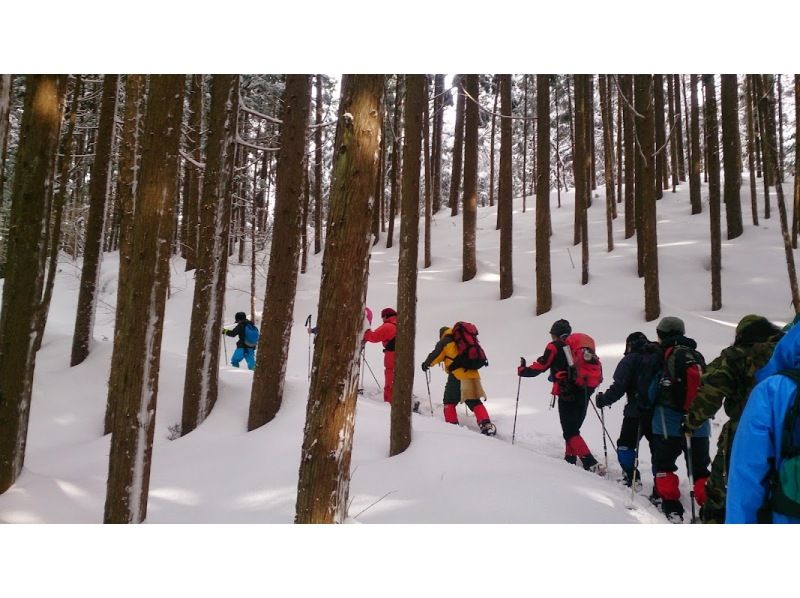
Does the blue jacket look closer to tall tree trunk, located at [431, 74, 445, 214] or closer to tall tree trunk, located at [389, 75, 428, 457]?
tall tree trunk, located at [389, 75, 428, 457]

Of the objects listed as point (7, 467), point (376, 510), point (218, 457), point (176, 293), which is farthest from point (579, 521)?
point (176, 293)

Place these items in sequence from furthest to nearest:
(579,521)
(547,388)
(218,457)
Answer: (547,388) → (218,457) → (579,521)

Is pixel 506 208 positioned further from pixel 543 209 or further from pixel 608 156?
pixel 608 156

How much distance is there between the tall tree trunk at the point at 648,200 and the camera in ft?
38.1

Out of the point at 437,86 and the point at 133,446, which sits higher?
the point at 437,86

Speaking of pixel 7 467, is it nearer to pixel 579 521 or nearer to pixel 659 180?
pixel 579 521

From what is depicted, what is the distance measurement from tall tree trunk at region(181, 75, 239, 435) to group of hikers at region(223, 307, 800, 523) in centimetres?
271

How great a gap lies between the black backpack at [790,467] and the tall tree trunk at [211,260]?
7471 mm

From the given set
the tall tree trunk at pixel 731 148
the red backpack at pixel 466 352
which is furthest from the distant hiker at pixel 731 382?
the tall tree trunk at pixel 731 148

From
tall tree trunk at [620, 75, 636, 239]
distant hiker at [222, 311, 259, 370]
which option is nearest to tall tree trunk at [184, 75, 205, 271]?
distant hiker at [222, 311, 259, 370]

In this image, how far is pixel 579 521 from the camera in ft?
15.6

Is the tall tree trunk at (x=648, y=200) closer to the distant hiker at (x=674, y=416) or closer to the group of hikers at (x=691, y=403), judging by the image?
the group of hikers at (x=691, y=403)

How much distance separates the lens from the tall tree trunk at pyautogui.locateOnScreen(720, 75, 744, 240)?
48.3 ft

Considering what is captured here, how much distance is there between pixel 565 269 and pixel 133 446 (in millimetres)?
14096
